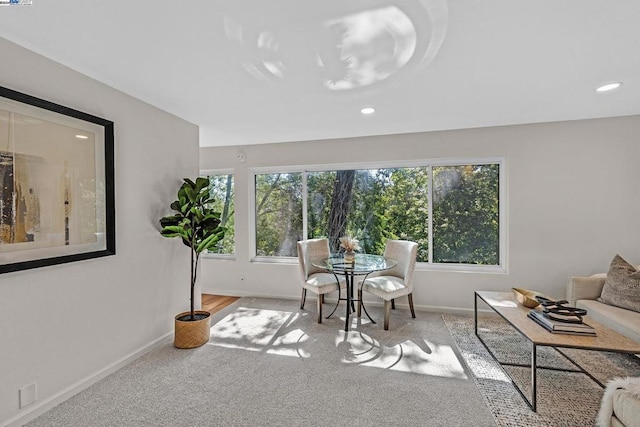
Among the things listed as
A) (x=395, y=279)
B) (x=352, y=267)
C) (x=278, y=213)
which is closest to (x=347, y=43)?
(x=352, y=267)

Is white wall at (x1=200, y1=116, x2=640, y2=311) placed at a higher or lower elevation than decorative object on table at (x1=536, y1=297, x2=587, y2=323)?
higher

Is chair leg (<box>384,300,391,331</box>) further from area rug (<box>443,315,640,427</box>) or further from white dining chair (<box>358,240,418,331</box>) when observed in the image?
area rug (<box>443,315,640,427</box>)

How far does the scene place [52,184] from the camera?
194cm

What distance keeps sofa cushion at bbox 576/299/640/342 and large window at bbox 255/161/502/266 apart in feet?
3.51

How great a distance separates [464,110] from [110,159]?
11.0 ft

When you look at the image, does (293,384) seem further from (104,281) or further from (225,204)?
(225,204)

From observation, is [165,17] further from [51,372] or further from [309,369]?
[309,369]

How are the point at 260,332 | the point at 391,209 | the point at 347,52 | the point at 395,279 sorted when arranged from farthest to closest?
the point at 391,209 < the point at 395,279 < the point at 260,332 < the point at 347,52

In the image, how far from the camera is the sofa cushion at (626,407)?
1354 mm

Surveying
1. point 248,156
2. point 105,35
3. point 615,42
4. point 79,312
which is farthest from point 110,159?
point 615,42

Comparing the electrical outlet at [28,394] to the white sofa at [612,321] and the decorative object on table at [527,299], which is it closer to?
the white sofa at [612,321]

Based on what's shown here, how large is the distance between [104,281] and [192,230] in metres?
0.81

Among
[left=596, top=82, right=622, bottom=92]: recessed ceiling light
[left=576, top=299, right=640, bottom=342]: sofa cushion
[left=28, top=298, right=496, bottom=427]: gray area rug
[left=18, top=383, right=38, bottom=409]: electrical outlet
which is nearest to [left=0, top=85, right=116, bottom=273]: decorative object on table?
[left=18, top=383, right=38, bottom=409]: electrical outlet

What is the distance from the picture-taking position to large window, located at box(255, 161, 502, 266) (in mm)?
3812
